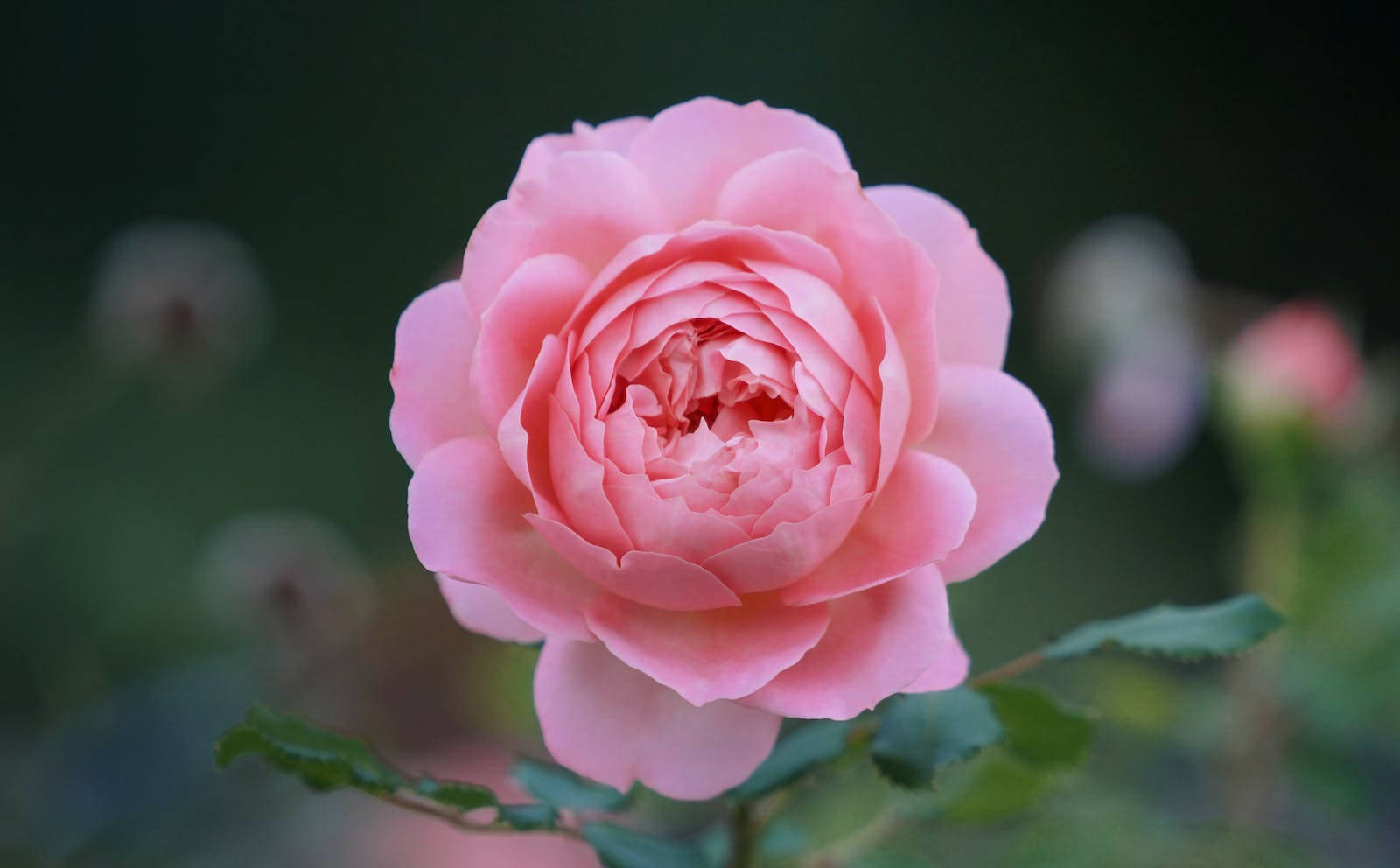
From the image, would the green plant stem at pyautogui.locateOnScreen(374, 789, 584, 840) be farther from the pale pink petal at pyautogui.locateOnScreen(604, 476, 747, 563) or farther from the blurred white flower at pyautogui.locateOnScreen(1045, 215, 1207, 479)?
the blurred white flower at pyautogui.locateOnScreen(1045, 215, 1207, 479)

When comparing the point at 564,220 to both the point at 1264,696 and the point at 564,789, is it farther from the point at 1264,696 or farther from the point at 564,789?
the point at 1264,696

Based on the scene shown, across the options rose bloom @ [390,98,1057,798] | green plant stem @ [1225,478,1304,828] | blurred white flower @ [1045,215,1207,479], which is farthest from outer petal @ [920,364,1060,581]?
blurred white flower @ [1045,215,1207,479]

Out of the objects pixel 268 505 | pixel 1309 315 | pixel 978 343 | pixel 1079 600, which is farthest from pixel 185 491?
pixel 978 343

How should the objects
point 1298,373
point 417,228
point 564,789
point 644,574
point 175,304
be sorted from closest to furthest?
point 644,574
point 564,789
point 1298,373
point 175,304
point 417,228

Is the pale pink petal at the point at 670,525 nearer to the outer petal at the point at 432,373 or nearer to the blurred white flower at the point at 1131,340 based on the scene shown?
the outer petal at the point at 432,373

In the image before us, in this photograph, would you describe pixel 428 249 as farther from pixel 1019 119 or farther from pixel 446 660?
pixel 1019 119

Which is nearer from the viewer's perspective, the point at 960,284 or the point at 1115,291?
the point at 960,284

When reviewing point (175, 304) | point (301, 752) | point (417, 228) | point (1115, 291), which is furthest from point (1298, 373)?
point (417, 228)
